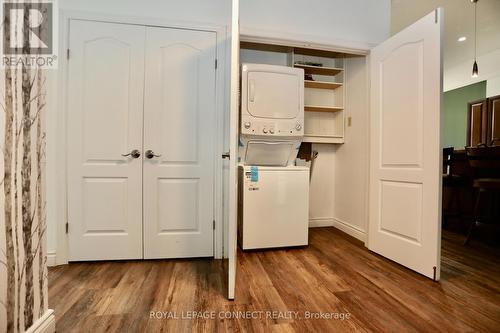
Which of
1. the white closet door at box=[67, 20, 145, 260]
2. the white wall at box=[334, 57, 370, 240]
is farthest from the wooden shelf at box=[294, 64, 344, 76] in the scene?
the white closet door at box=[67, 20, 145, 260]

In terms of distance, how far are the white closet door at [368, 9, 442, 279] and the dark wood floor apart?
241 millimetres

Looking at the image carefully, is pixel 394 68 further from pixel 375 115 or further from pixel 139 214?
pixel 139 214

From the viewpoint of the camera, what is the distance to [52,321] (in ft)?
3.81

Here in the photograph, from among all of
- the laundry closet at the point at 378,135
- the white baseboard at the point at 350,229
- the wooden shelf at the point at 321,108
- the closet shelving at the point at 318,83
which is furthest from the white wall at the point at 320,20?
the white baseboard at the point at 350,229

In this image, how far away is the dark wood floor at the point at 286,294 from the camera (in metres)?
1.23

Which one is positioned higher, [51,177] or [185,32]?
[185,32]

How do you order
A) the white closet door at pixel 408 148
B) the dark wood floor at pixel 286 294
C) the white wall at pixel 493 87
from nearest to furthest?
1. the dark wood floor at pixel 286 294
2. the white closet door at pixel 408 148
3. the white wall at pixel 493 87

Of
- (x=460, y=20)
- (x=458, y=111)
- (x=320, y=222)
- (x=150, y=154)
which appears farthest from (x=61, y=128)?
(x=458, y=111)

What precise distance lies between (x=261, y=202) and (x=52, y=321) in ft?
5.08

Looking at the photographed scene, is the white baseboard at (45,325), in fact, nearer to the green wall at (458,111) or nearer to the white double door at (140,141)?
the white double door at (140,141)

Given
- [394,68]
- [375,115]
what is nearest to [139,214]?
[375,115]

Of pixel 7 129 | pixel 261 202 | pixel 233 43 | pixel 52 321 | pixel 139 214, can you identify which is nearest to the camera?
pixel 7 129

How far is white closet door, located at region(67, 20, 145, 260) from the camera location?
192 cm

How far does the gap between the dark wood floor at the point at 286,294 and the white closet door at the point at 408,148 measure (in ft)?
0.79
